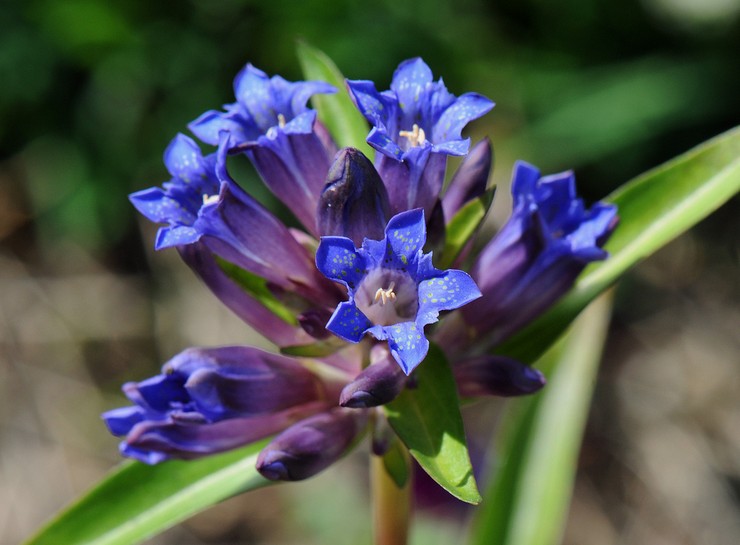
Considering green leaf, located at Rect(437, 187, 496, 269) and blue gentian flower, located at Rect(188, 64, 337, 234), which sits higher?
blue gentian flower, located at Rect(188, 64, 337, 234)

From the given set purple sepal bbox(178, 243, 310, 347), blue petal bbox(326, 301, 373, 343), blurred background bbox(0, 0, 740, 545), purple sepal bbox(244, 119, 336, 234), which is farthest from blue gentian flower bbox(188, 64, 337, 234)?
blurred background bbox(0, 0, 740, 545)

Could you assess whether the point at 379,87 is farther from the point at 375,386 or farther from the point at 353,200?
the point at 375,386

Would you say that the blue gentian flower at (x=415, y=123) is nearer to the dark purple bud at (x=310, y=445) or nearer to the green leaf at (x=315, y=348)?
the green leaf at (x=315, y=348)

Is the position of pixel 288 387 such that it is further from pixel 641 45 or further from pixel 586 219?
pixel 641 45

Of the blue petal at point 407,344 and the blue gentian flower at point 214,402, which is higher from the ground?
the blue petal at point 407,344

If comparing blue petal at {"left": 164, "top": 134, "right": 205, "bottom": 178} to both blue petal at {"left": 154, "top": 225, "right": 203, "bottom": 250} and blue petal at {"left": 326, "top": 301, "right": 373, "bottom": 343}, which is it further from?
blue petal at {"left": 326, "top": 301, "right": 373, "bottom": 343}

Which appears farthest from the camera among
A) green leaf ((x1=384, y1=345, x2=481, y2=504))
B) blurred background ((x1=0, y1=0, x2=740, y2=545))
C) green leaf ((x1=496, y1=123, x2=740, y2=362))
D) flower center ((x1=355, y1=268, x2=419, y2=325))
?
blurred background ((x1=0, y1=0, x2=740, y2=545))

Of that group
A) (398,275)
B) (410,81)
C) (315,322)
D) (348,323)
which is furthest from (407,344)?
(410,81)

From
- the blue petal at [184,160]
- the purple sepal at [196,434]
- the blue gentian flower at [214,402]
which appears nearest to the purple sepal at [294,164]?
the blue petal at [184,160]
